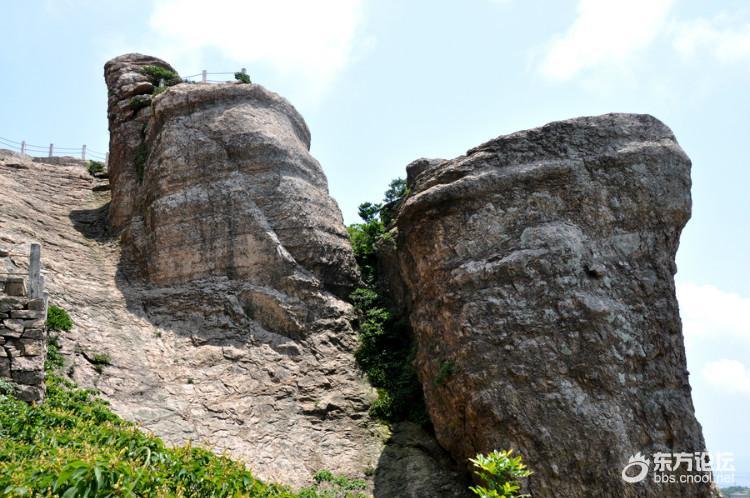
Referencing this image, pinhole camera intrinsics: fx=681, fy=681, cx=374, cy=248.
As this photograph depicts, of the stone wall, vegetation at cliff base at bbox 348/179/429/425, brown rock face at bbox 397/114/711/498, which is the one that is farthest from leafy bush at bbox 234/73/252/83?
the stone wall

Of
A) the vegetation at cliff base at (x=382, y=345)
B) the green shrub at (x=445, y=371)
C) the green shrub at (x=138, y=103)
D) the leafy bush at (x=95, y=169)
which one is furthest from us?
the leafy bush at (x=95, y=169)

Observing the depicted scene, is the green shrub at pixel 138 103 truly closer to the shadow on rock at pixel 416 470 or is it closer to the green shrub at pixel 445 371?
the shadow on rock at pixel 416 470

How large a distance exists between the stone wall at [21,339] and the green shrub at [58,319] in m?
2.74

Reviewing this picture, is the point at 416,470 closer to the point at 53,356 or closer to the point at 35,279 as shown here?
the point at 53,356

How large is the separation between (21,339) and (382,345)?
9.13 meters

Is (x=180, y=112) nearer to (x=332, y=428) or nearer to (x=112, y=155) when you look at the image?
(x=112, y=155)

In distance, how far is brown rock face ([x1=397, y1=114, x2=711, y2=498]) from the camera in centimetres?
1296

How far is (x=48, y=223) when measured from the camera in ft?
65.2

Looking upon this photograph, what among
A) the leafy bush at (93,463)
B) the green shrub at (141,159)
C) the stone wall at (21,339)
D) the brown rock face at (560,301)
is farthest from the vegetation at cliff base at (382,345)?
the stone wall at (21,339)

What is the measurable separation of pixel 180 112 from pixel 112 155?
3.46m

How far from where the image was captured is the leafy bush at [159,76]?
24.0m

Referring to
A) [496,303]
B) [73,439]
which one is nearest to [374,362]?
[496,303]

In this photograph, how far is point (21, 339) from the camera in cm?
1162

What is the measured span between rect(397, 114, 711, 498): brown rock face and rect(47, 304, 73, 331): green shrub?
7.82 meters
